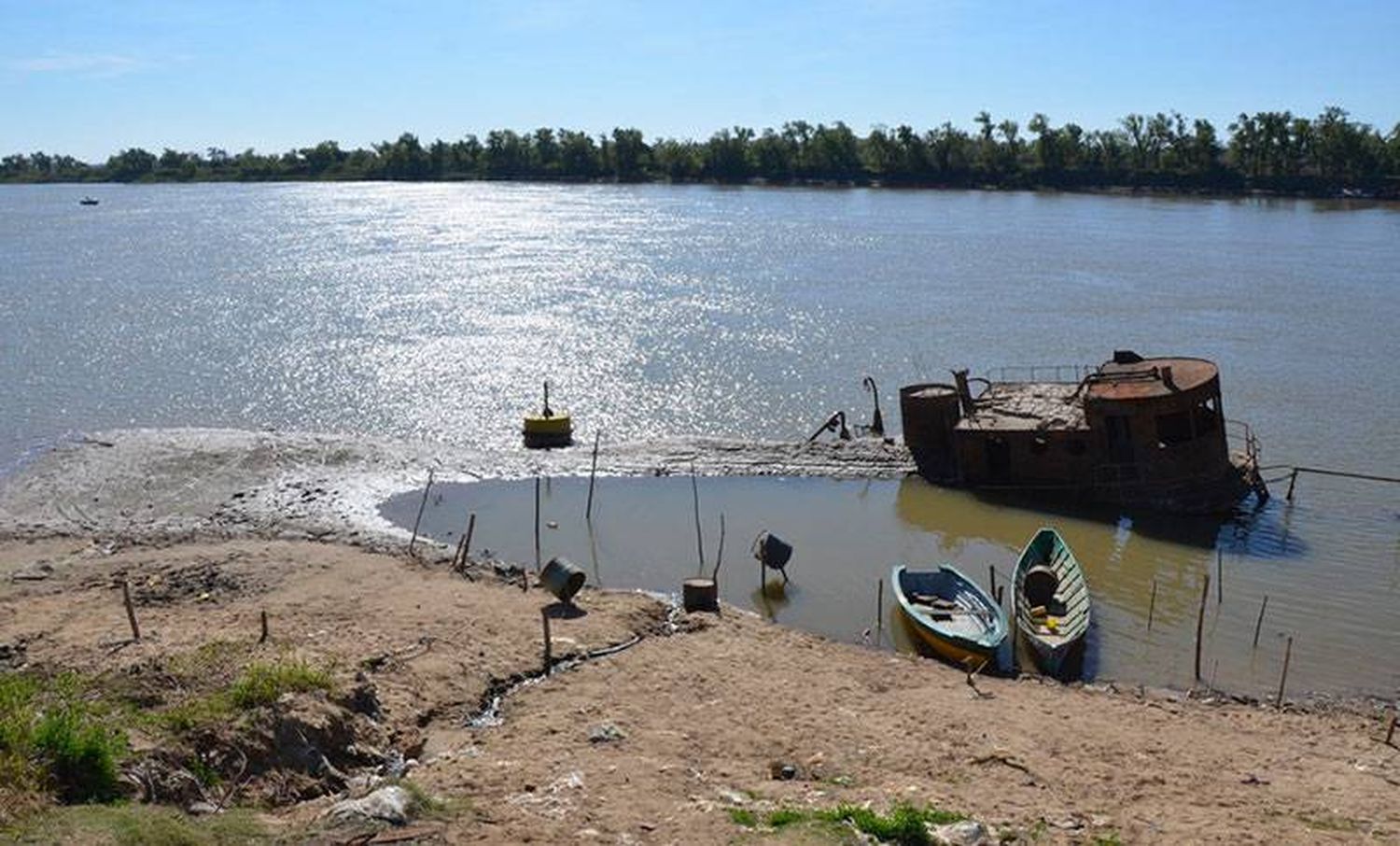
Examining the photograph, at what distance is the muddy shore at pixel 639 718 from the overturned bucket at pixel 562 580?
59cm

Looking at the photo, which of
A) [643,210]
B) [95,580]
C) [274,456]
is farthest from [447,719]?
[643,210]

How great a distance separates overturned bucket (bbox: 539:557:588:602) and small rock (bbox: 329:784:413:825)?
413 inches

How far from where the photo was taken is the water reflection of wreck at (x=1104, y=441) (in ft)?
114

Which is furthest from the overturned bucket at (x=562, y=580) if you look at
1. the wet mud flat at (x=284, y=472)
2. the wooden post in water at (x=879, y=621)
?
the wet mud flat at (x=284, y=472)

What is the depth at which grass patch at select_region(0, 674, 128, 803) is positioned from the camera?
537 inches

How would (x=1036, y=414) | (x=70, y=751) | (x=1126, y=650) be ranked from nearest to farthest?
(x=70, y=751) → (x=1126, y=650) → (x=1036, y=414)

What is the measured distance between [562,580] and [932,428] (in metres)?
17.2

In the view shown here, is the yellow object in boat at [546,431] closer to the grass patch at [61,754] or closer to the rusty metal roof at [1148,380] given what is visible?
the rusty metal roof at [1148,380]

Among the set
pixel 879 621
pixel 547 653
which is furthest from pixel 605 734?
pixel 879 621

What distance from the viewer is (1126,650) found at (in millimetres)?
25953

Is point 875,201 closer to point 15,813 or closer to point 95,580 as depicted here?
point 95,580

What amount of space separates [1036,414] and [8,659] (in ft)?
93.3

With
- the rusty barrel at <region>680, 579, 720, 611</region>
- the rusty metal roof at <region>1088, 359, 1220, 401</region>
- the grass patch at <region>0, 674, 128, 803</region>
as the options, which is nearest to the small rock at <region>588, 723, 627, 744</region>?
the grass patch at <region>0, 674, 128, 803</region>

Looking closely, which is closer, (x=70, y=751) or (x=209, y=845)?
(x=209, y=845)
